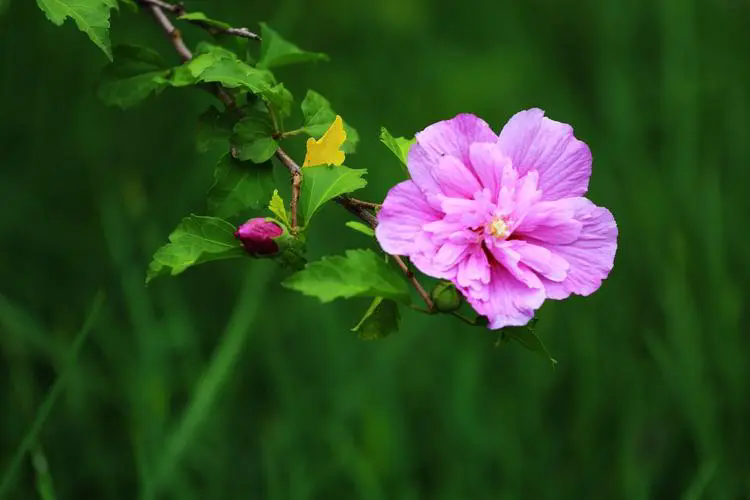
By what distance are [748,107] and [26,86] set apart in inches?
67.9

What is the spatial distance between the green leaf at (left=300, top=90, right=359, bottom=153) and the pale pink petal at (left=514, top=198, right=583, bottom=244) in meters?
0.22

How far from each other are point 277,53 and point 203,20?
9cm

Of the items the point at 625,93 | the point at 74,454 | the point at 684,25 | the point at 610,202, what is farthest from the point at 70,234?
the point at 684,25

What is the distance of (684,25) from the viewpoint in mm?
2518

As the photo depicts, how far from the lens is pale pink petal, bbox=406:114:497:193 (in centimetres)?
81

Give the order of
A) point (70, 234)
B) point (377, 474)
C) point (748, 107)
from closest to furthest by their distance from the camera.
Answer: point (377, 474)
point (70, 234)
point (748, 107)

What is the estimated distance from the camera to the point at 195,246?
818 mm

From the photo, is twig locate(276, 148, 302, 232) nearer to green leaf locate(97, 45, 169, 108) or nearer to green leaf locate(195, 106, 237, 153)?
green leaf locate(195, 106, 237, 153)

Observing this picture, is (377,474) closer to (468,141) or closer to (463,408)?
(463,408)

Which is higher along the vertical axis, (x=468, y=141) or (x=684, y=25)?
(x=468, y=141)

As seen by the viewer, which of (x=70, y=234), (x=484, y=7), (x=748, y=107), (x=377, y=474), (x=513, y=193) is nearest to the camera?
(x=513, y=193)

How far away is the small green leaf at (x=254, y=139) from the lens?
0.93m

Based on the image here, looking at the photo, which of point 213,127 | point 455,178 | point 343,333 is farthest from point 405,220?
point 343,333

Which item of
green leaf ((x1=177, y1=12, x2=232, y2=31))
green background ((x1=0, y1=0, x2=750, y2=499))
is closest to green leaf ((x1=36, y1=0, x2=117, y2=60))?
green leaf ((x1=177, y1=12, x2=232, y2=31))
